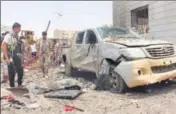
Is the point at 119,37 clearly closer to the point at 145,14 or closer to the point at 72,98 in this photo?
the point at 72,98

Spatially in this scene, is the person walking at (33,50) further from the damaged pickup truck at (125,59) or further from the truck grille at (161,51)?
the truck grille at (161,51)

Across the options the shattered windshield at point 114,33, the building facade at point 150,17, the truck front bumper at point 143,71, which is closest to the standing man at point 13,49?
the shattered windshield at point 114,33

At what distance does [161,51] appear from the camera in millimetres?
7105

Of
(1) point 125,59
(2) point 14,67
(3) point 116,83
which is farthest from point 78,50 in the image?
(1) point 125,59

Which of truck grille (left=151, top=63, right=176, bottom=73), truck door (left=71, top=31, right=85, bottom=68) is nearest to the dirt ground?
truck grille (left=151, top=63, right=176, bottom=73)

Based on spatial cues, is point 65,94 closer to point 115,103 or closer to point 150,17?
point 115,103

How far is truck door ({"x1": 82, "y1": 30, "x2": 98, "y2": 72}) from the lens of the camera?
327 inches

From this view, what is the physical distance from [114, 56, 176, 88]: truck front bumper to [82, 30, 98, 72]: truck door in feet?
4.55

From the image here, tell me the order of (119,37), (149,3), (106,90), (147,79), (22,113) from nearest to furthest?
(22,113) → (147,79) → (106,90) → (119,37) → (149,3)

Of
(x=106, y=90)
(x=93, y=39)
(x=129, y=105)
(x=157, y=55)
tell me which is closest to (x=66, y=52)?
(x=93, y=39)

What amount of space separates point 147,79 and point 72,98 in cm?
168

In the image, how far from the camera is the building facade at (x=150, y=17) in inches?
434

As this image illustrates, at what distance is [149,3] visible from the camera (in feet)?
40.7

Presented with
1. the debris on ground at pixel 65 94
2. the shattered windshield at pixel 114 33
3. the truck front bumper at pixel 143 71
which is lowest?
the debris on ground at pixel 65 94
